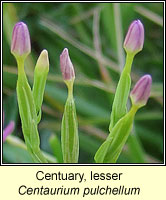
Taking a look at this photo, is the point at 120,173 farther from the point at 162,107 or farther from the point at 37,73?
the point at 162,107

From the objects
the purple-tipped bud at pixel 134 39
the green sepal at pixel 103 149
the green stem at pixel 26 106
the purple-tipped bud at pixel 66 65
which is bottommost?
the green sepal at pixel 103 149

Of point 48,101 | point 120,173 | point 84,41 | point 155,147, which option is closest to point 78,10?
point 84,41

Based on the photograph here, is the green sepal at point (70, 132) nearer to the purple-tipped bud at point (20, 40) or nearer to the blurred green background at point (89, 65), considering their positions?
the purple-tipped bud at point (20, 40)

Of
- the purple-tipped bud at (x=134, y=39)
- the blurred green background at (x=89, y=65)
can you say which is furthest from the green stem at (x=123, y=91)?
the blurred green background at (x=89, y=65)

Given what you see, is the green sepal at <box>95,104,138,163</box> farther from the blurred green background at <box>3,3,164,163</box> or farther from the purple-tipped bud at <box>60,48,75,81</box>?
the blurred green background at <box>3,3,164,163</box>

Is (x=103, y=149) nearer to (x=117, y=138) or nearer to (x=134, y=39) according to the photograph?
(x=117, y=138)

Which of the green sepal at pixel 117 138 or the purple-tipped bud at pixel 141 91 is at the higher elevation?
the purple-tipped bud at pixel 141 91

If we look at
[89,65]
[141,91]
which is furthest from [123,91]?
[89,65]
